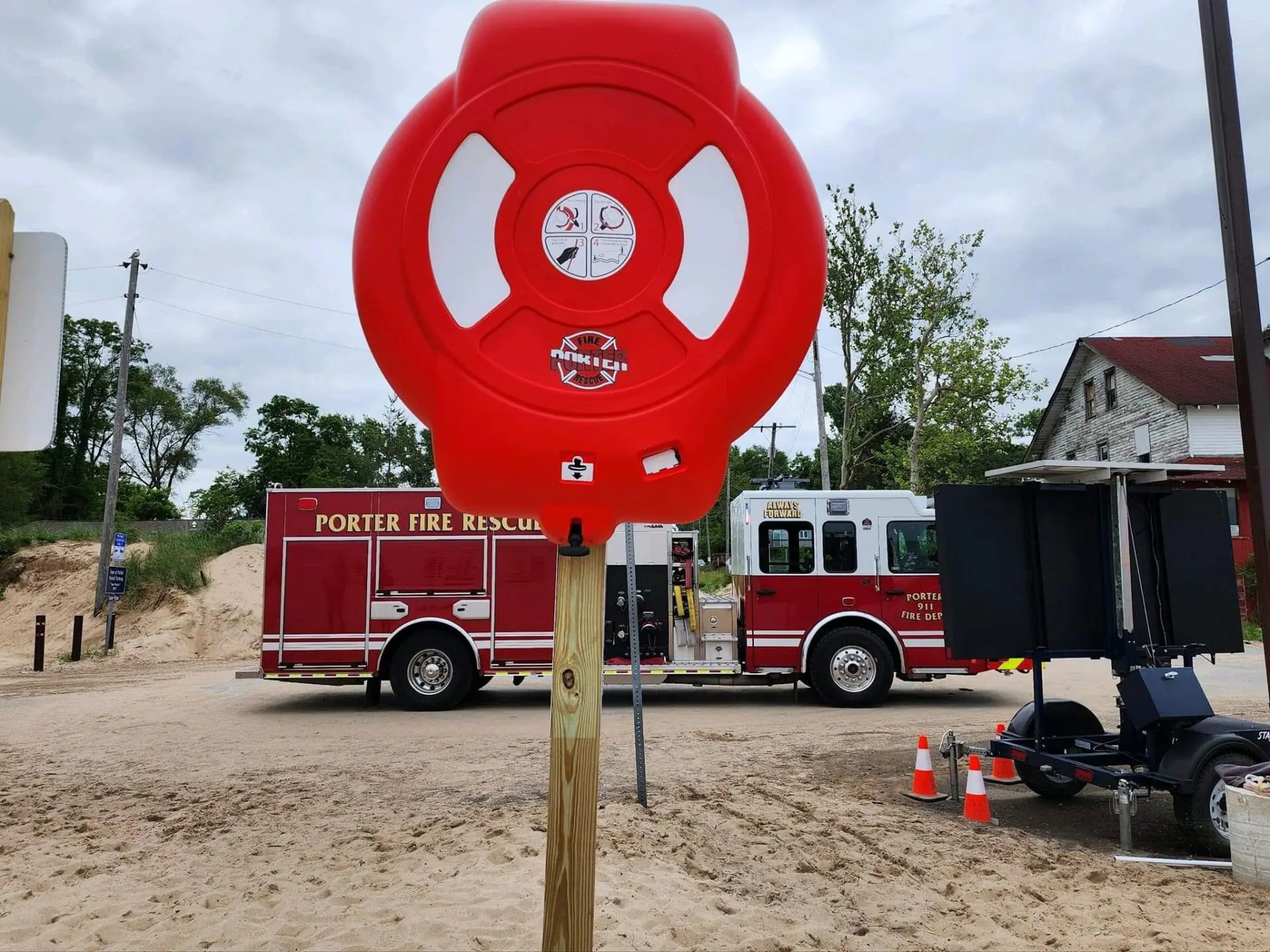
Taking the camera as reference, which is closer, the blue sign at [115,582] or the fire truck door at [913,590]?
the fire truck door at [913,590]

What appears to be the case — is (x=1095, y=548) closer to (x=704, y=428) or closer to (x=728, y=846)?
(x=728, y=846)

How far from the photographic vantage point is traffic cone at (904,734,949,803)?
648 cm

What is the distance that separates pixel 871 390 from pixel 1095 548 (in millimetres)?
17698

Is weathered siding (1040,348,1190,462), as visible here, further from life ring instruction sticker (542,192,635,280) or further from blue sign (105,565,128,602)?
life ring instruction sticker (542,192,635,280)

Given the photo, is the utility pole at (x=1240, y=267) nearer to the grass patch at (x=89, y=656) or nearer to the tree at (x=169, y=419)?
the grass patch at (x=89, y=656)

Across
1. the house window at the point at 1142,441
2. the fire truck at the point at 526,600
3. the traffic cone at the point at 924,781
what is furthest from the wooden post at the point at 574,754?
the house window at the point at 1142,441

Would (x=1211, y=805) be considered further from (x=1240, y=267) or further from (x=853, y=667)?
(x=853, y=667)

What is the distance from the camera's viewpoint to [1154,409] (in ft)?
93.2

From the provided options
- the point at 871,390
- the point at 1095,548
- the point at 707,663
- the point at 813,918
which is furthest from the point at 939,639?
the point at 871,390

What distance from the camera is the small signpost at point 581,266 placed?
2.25 metres

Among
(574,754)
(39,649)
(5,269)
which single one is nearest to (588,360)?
(574,754)

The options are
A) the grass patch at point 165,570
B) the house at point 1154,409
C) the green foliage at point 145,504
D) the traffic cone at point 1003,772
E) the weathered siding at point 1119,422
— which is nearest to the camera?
the traffic cone at point 1003,772

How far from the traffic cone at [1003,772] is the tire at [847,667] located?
3943mm

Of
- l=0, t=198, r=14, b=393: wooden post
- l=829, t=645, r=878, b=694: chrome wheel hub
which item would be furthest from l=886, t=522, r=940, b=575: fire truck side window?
l=0, t=198, r=14, b=393: wooden post
